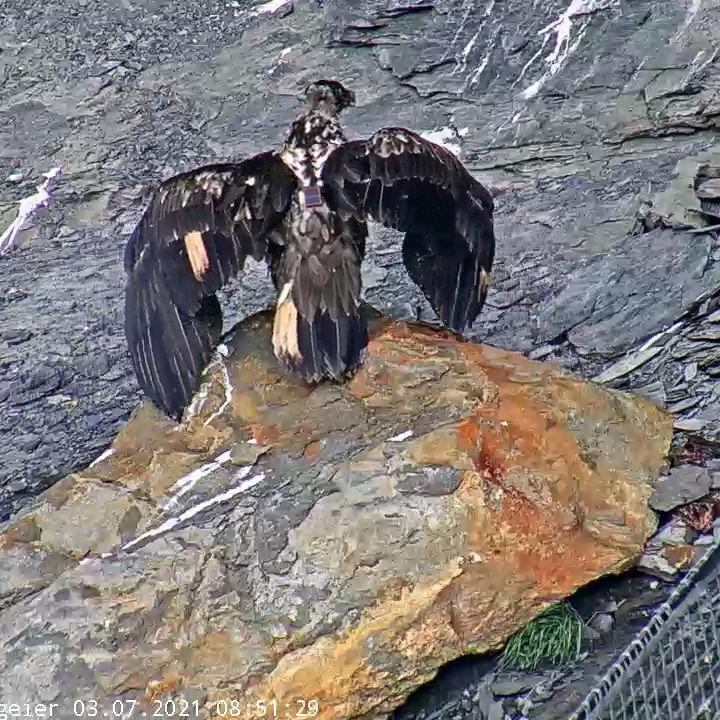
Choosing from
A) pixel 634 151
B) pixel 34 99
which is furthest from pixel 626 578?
pixel 34 99

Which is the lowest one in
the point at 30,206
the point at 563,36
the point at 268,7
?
the point at 30,206

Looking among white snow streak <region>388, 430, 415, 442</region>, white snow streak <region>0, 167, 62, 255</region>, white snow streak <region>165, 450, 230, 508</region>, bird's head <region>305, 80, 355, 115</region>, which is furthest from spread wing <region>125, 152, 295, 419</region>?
white snow streak <region>0, 167, 62, 255</region>

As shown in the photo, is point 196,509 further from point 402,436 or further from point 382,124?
point 382,124

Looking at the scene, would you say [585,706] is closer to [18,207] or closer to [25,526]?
[25,526]

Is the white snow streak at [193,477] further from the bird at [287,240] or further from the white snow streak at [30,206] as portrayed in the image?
the white snow streak at [30,206]

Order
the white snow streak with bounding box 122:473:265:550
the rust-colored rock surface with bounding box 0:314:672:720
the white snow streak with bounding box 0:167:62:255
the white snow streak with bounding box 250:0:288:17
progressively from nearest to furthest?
the rust-colored rock surface with bounding box 0:314:672:720
the white snow streak with bounding box 122:473:265:550
the white snow streak with bounding box 0:167:62:255
the white snow streak with bounding box 250:0:288:17

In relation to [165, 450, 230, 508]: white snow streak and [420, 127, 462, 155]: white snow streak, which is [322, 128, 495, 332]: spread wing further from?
[420, 127, 462, 155]: white snow streak

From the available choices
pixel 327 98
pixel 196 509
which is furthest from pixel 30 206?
pixel 196 509

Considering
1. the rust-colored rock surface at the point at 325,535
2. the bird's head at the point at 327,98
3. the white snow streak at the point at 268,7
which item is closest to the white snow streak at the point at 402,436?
the rust-colored rock surface at the point at 325,535
